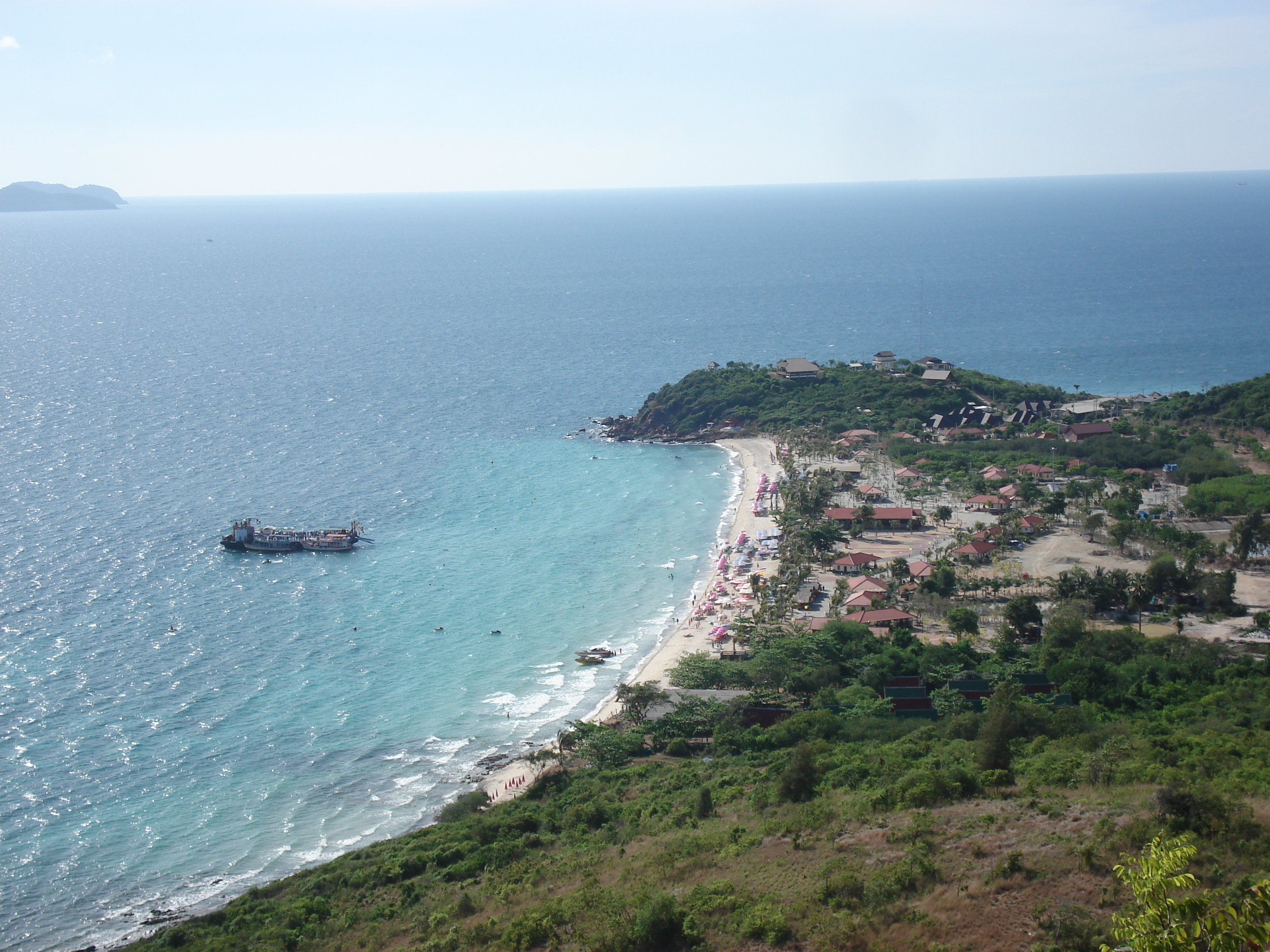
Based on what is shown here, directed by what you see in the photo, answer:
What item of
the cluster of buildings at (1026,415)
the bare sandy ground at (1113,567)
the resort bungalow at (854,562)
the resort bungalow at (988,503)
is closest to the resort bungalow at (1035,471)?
the resort bungalow at (988,503)

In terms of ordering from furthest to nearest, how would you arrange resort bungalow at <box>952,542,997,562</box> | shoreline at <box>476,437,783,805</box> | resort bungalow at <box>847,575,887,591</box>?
resort bungalow at <box>952,542,997,562</box>, resort bungalow at <box>847,575,887,591</box>, shoreline at <box>476,437,783,805</box>

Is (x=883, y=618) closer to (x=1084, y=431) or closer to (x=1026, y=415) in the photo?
(x=1084, y=431)

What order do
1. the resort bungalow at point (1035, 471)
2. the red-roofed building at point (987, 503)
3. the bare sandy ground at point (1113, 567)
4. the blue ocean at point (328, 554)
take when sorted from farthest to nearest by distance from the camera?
the resort bungalow at point (1035, 471) < the red-roofed building at point (987, 503) < the bare sandy ground at point (1113, 567) < the blue ocean at point (328, 554)

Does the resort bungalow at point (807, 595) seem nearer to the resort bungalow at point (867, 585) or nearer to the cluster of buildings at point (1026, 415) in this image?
the resort bungalow at point (867, 585)

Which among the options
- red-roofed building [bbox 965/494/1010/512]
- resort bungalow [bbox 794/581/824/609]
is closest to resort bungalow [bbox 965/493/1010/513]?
red-roofed building [bbox 965/494/1010/512]

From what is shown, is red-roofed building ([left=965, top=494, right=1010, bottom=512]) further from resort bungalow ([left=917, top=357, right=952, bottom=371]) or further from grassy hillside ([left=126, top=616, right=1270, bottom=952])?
resort bungalow ([left=917, top=357, right=952, bottom=371])

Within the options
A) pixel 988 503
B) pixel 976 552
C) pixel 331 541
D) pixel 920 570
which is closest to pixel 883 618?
pixel 920 570
